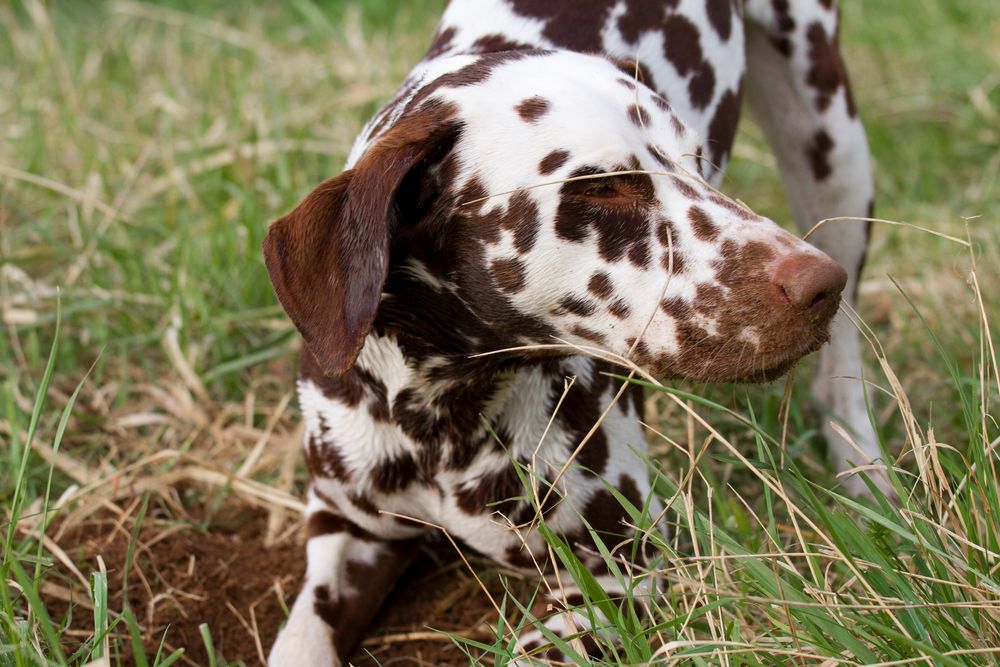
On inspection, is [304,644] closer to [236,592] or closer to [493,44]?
[236,592]

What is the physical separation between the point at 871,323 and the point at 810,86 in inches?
44.9

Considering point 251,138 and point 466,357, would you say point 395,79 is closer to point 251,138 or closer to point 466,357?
point 251,138

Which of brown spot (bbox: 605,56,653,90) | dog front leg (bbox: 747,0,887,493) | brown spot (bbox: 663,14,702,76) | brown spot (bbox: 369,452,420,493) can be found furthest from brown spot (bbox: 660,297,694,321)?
dog front leg (bbox: 747,0,887,493)

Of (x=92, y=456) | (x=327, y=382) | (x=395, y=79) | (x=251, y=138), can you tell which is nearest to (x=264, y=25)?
(x=395, y=79)

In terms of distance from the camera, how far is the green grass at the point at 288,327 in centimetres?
211

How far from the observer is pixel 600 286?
2.26 metres

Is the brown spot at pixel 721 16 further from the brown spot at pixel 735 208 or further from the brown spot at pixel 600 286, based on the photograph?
the brown spot at pixel 600 286

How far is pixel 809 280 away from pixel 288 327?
Result: 7.14ft

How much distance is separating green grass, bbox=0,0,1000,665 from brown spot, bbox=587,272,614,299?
226 mm

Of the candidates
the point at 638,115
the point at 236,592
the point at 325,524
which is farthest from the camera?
the point at 236,592

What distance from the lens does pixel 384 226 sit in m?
2.17

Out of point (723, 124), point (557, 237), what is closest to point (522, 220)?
point (557, 237)

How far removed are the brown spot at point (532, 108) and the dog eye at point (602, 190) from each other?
17cm

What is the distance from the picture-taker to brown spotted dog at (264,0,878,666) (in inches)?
86.8
